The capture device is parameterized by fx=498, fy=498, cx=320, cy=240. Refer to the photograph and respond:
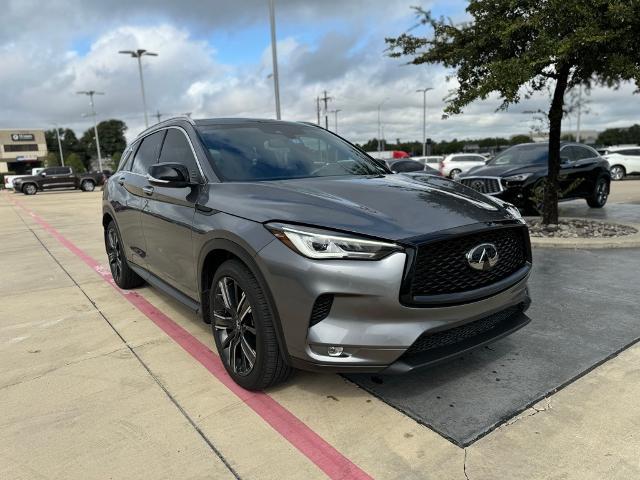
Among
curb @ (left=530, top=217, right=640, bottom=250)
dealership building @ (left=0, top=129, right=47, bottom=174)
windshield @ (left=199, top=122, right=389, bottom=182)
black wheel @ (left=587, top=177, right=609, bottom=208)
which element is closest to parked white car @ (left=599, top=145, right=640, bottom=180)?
black wheel @ (left=587, top=177, right=609, bottom=208)

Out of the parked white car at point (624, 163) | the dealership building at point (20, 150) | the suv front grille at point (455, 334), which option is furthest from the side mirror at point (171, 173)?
the dealership building at point (20, 150)

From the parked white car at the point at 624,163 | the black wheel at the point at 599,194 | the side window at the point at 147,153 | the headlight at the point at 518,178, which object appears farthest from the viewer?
the parked white car at the point at 624,163

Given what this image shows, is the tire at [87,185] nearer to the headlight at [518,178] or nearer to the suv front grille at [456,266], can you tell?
the headlight at [518,178]

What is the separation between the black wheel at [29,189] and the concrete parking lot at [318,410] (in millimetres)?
32485

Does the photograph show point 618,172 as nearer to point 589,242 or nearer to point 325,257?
point 589,242

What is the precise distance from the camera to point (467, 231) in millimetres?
2713

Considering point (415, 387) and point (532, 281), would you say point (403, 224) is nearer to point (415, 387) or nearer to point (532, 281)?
point (415, 387)

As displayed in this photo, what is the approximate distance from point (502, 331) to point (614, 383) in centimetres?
78

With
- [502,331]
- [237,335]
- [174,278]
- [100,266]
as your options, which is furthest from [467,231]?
[100,266]

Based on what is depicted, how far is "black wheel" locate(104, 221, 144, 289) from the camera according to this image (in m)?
5.52

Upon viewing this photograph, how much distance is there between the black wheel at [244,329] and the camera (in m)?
2.80

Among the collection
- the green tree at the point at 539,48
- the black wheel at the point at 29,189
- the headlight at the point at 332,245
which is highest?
the green tree at the point at 539,48

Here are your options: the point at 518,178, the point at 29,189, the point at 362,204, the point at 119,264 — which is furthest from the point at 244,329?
the point at 29,189

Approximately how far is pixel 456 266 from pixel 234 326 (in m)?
1.40
